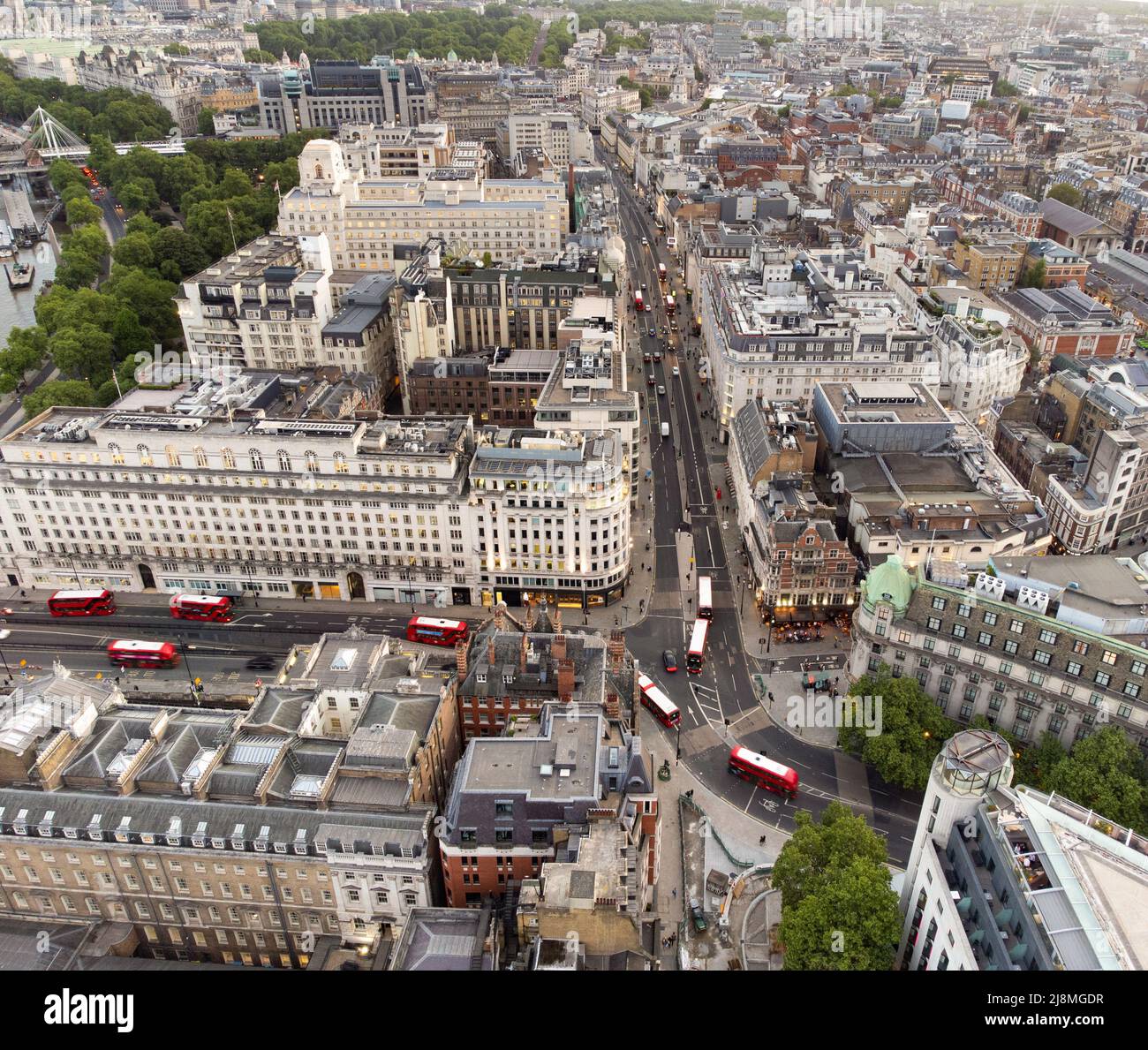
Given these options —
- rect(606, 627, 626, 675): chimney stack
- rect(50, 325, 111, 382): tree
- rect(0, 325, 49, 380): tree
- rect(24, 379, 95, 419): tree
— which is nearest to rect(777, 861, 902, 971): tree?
rect(606, 627, 626, 675): chimney stack

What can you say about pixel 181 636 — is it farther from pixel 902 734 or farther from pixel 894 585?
pixel 902 734

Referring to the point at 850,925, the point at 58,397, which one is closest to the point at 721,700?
the point at 850,925

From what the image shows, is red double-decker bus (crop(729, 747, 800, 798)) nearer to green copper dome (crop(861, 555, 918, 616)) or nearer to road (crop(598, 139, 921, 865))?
road (crop(598, 139, 921, 865))

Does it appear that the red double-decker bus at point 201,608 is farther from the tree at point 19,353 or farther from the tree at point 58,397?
the tree at point 19,353

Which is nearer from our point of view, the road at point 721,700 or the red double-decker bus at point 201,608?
the road at point 721,700

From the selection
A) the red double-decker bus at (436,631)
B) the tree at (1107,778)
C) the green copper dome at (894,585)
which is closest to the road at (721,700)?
the tree at (1107,778)
